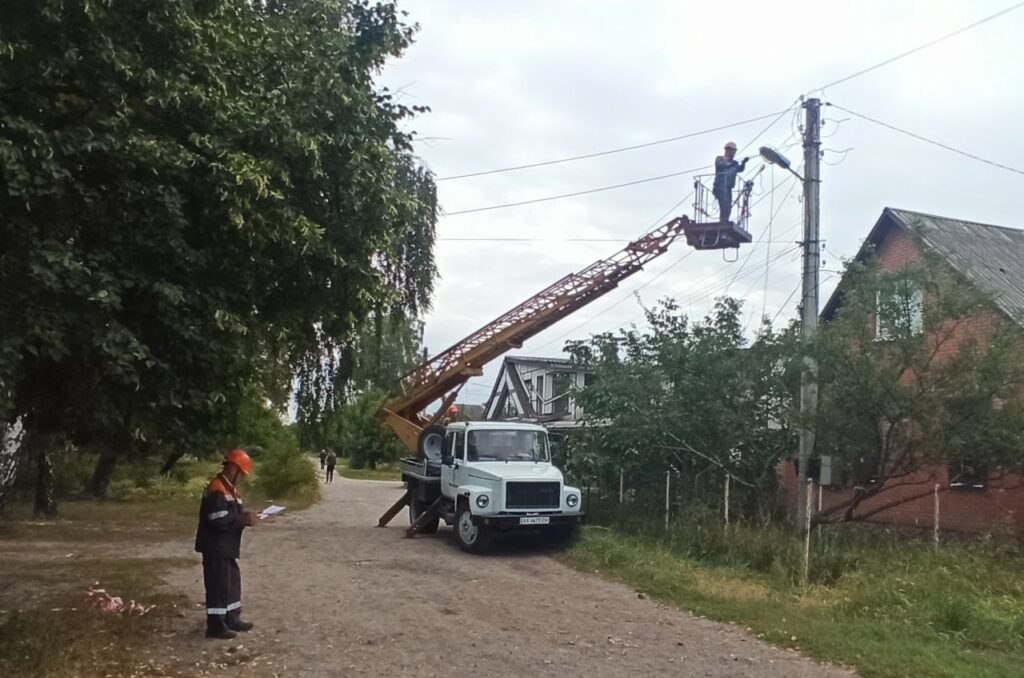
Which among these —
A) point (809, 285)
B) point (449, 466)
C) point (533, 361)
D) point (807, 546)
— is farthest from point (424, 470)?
point (533, 361)

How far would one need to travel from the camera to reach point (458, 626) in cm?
1017

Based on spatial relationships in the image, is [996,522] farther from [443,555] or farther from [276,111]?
[276,111]

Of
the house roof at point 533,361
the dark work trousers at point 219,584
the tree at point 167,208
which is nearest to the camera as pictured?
the tree at point 167,208

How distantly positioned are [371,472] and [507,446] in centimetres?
4344

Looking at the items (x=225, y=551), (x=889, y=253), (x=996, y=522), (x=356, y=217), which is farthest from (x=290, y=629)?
(x=889, y=253)

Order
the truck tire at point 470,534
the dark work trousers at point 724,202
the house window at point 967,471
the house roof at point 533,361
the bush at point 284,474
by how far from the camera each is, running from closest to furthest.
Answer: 1. the house window at point 967,471
2. the truck tire at point 470,534
3. the dark work trousers at point 724,202
4. the bush at point 284,474
5. the house roof at point 533,361

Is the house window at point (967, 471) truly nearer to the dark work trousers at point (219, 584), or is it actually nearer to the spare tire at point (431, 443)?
the spare tire at point (431, 443)

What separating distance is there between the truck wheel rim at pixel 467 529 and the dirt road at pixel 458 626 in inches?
19.1

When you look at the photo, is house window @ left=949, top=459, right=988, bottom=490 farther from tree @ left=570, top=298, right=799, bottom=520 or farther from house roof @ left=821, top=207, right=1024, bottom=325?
house roof @ left=821, top=207, right=1024, bottom=325

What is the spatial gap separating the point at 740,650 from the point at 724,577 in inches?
156

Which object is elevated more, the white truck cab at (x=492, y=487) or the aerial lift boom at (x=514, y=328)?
the aerial lift boom at (x=514, y=328)

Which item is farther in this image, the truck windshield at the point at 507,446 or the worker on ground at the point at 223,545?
the truck windshield at the point at 507,446

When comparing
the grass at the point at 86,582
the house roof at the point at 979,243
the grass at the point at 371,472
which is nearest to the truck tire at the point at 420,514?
the grass at the point at 86,582

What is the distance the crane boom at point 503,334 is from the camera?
19828 mm
